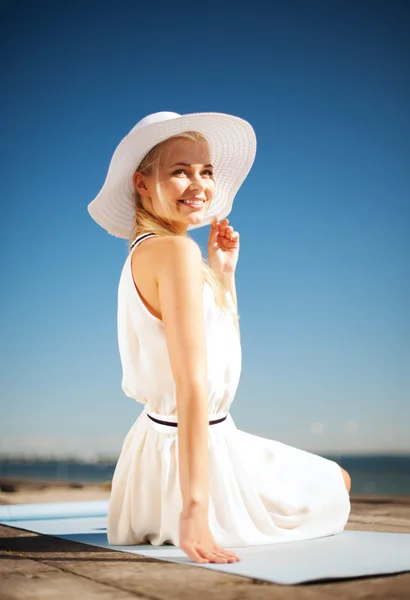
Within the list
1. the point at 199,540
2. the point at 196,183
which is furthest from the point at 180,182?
the point at 199,540

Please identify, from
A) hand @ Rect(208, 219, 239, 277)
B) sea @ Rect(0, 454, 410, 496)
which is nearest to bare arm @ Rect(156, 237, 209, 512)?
hand @ Rect(208, 219, 239, 277)

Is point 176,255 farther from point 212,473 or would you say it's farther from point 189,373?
point 212,473

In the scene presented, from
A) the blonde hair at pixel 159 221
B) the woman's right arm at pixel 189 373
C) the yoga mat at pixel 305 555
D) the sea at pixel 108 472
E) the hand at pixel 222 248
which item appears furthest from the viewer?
the sea at pixel 108 472

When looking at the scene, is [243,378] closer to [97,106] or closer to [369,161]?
[369,161]

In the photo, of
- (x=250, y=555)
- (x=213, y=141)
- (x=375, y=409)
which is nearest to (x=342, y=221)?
(x=375, y=409)

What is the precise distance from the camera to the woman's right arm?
1382mm

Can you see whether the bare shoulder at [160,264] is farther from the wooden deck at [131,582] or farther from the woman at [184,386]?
the wooden deck at [131,582]

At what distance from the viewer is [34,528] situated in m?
2.07

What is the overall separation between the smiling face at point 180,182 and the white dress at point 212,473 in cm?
13

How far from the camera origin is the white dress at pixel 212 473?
162 centimetres

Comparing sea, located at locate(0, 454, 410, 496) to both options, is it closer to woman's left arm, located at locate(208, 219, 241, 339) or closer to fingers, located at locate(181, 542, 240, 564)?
woman's left arm, located at locate(208, 219, 241, 339)

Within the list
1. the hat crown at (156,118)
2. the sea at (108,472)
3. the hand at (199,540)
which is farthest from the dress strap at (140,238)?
the sea at (108,472)

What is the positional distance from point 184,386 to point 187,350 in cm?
7

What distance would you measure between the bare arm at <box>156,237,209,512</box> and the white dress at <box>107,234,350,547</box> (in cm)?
11
